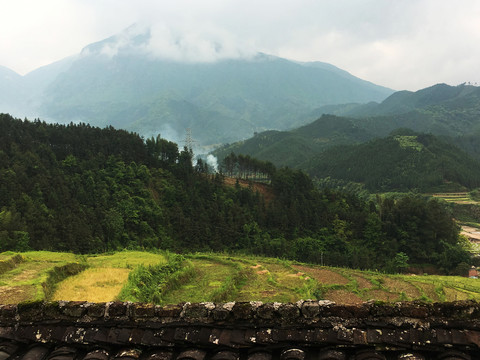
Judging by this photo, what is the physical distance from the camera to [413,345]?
3.54 m

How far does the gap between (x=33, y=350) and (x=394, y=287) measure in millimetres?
30803

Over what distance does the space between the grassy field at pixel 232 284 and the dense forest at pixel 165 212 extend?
12.7 meters

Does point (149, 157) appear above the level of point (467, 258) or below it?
above

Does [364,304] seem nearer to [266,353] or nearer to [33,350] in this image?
[266,353]

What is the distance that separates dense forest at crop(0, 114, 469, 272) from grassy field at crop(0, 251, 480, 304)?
1270 cm

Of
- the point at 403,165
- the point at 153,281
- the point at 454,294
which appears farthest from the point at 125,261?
the point at 403,165

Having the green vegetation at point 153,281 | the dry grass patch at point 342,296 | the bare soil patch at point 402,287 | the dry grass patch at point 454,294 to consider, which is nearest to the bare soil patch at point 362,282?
the bare soil patch at point 402,287

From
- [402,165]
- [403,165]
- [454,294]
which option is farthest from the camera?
[402,165]

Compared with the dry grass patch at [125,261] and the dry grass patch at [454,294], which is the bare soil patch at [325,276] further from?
the dry grass patch at [125,261]

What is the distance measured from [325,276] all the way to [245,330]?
3061 centimetres

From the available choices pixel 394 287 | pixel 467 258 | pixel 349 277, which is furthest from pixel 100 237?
pixel 467 258

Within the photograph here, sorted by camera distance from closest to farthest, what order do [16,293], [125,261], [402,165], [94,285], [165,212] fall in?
1. [16,293]
2. [94,285]
3. [125,261]
4. [165,212]
5. [402,165]

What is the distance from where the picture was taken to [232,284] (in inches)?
968

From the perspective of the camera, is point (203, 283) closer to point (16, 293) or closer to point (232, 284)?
point (232, 284)
